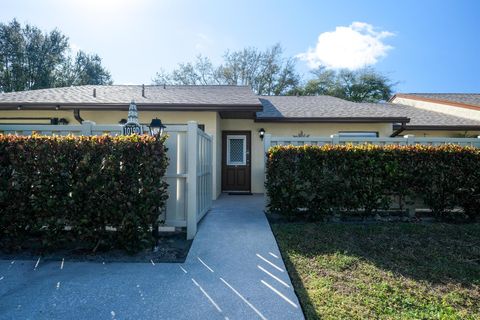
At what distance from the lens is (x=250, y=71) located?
24469 millimetres

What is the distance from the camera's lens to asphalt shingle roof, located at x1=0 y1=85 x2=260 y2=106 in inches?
332

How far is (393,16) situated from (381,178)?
8.33 m

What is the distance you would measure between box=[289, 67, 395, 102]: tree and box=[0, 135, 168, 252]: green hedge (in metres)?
24.1

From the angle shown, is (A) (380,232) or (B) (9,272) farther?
(A) (380,232)

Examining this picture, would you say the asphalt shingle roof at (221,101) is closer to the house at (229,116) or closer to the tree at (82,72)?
the house at (229,116)

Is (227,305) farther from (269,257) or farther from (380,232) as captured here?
(380,232)

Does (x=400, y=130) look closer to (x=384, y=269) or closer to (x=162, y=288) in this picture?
(x=384, y=269)

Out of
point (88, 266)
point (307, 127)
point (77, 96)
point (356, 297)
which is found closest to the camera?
point (356, 297)

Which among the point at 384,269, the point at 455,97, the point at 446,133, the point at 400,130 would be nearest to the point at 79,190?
the point at 384,269

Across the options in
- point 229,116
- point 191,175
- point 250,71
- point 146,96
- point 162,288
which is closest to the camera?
point 162,288

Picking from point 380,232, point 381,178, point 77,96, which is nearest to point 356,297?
point 380,232

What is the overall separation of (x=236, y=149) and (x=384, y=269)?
7100 mm

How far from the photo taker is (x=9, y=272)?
3.30m

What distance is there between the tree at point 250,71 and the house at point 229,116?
13783 mm
